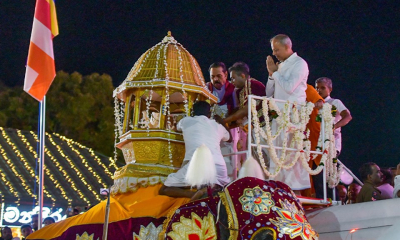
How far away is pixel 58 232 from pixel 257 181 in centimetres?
278

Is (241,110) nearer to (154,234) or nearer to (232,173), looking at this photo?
(232,173)

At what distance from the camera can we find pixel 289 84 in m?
7.45

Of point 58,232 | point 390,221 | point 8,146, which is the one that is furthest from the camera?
point 8,146

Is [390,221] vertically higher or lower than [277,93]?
lower

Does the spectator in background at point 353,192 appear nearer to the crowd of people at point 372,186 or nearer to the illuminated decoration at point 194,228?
the crowd of people at point 372,186

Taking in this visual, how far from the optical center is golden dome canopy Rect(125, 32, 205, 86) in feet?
24.8

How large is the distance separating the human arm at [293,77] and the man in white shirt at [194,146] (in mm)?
981

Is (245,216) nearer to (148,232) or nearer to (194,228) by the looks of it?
(194,228)

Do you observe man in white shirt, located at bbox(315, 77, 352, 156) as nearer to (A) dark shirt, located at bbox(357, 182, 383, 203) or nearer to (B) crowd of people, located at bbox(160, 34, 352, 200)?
(B) crowd of people, located at bbox(160, 34, 352, 200)

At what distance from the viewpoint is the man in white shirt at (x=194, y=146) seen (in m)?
6.62

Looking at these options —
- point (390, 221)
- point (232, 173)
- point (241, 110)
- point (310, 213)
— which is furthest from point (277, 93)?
point (390, 221)

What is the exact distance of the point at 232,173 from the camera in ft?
25.6

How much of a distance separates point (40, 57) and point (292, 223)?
21.0 feet

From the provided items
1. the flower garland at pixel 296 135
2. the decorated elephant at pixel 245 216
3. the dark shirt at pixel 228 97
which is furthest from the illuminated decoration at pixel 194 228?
the dark shirt at pixel 228 97
